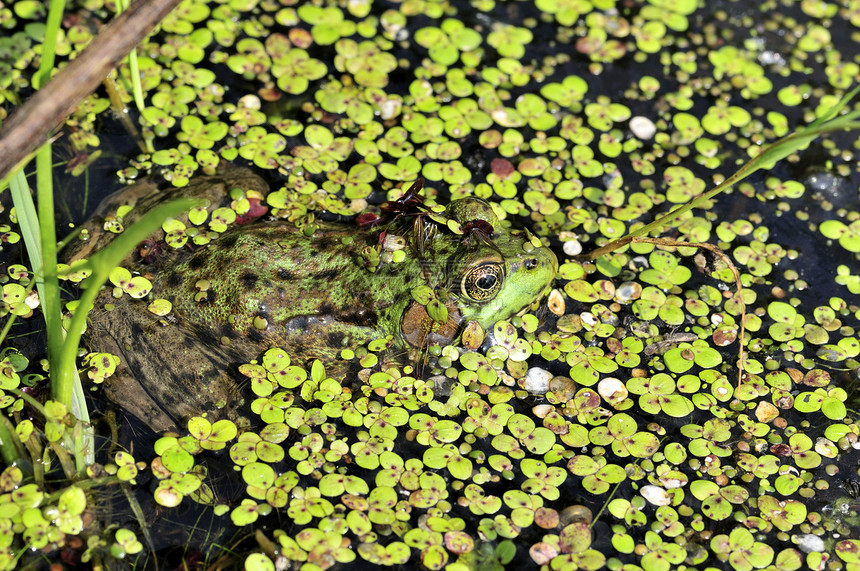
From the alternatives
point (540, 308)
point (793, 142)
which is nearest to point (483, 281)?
point (540, 308)

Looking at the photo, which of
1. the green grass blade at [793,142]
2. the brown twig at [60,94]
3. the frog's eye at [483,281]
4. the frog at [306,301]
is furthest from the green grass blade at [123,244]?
the green grass blade at [793,142]

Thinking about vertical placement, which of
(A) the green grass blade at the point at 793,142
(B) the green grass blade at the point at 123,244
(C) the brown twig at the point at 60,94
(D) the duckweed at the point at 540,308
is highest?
(C) the brown twig at the point at 60,94

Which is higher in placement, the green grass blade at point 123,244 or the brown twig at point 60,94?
the brown twig at point 60,94

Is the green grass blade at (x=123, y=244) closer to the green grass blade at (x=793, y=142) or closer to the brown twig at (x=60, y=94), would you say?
the brown twig at (x=60, y=94)

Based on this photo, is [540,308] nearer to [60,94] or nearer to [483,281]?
[483,281]

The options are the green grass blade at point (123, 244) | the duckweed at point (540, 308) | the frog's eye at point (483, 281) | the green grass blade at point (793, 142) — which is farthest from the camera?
the frog's eye at point (483, 281)

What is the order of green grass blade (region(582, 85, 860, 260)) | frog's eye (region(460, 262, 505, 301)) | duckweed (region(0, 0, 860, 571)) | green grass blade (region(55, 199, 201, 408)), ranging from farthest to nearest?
1. frog's eye (region(460, 262, 505, 301))
2. duckweed (region(0, 0, 860, 571))
3. green grass blade (region(582, 85, 860, 260))
4. green grass blade (region(55, 199, 201, 408))

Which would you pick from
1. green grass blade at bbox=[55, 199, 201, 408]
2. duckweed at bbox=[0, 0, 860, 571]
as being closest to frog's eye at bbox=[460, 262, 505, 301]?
duckweed at bbox=[0, 0, 860, 571]

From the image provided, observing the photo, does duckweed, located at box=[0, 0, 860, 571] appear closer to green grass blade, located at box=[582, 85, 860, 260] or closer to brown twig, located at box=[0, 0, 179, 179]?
green grass blade, located at box=[582, 85, 860, 260]
